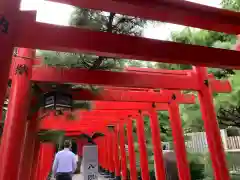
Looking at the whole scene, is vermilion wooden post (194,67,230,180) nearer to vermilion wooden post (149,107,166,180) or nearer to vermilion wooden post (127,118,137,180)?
vermilion wooden post (149,107,166,180)

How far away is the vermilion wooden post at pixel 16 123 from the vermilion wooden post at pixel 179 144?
379 cm

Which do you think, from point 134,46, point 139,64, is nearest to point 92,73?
point 134,46

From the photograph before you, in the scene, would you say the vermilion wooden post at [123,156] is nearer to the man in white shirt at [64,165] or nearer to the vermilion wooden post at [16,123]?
the man in white shirt at [64,165]

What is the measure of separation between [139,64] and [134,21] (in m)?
2.87

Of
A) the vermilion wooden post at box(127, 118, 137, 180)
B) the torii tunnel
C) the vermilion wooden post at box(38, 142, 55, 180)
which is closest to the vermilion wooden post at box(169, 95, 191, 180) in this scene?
the torii tunnel

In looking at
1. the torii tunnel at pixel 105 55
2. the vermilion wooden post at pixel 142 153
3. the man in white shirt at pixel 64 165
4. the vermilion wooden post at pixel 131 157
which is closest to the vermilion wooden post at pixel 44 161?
the man in white shirt at pixel 64 165

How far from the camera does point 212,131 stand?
4.83 m

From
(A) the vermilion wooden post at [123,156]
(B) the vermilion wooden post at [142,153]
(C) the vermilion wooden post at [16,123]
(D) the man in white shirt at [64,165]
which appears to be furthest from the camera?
(A) the vermilion wooden post at [123,156]

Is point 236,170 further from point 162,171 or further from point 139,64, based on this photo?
point 139,64

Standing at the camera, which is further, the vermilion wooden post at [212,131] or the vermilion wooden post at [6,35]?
the vermilion wooden post at [212,131]

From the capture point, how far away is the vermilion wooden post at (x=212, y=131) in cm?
461

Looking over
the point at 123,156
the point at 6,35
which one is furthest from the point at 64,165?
the point at 123,156

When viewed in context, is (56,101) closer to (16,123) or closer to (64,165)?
(16,123)

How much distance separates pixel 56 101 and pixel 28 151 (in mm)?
1017
